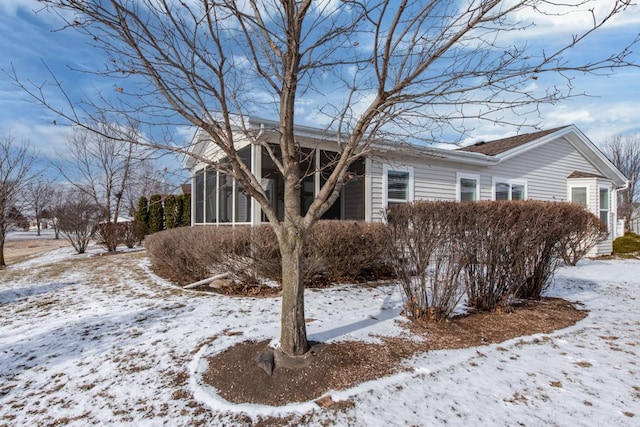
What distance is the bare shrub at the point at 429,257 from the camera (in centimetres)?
369

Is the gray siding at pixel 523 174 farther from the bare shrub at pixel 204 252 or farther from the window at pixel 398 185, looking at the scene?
the bare shrub at pixel 204 252

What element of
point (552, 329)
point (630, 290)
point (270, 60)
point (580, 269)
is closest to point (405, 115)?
point (270, 60)

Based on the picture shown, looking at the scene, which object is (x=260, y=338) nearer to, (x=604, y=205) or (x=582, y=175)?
(x=582, y=175)

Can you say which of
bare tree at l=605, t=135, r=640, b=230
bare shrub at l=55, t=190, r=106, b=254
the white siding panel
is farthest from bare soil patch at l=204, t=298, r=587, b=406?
bare tree at l=605, t=135, r=640, b=230

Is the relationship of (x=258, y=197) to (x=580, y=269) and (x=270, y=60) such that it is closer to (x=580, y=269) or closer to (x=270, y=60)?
(x=270, y=60)

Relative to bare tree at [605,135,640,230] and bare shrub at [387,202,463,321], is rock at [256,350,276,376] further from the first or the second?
bare tree at [605,135,640,230]

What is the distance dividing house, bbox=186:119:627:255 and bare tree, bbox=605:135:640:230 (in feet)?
39.6

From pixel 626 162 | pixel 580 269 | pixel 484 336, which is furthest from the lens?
pixel 626 162

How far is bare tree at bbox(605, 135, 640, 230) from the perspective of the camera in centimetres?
2275

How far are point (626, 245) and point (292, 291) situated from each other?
1569 cm

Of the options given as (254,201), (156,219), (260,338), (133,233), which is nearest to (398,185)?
(254,201)

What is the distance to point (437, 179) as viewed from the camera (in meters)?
9.22

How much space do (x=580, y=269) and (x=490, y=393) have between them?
758cm

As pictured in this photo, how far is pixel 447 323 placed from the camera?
3.78 metres
